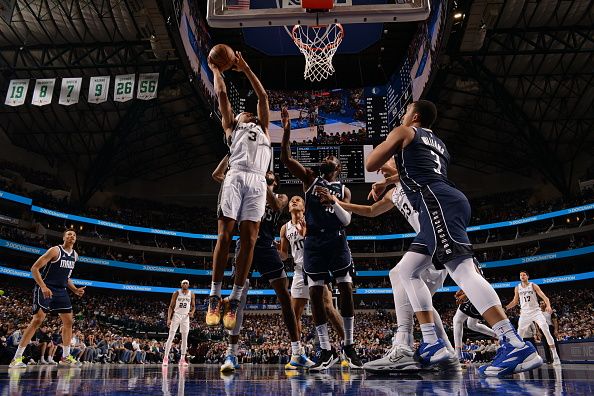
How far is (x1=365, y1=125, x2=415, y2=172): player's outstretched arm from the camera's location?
11.0 ft

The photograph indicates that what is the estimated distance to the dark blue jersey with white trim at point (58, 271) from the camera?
7383 millimetres

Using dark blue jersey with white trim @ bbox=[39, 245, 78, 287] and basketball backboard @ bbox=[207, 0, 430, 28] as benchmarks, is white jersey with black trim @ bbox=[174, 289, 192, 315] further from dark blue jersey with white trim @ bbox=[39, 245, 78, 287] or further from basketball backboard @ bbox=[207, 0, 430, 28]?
basketball backboard @ bbox=[207, 0, 430, 28]

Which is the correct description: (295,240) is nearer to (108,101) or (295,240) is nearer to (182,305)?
(182,305)

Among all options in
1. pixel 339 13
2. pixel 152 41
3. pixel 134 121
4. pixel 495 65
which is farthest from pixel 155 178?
pixel 339 13

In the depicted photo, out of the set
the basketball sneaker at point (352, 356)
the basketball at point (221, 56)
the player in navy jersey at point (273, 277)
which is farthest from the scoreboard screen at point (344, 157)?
the basketball at point (221, 56)

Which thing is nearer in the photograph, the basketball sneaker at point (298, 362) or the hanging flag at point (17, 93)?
the basketball sneaker at point (298, 362)

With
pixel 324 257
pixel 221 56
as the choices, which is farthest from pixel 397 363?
pixel 221 56

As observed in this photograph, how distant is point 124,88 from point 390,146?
16502mm

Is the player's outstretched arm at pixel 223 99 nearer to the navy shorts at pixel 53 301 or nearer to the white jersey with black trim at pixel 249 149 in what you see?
the white jersey with black trim at pixel 249 149

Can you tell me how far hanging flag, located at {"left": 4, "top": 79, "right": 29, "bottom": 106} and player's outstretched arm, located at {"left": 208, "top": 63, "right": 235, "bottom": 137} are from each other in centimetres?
1631

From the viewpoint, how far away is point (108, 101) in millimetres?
24266

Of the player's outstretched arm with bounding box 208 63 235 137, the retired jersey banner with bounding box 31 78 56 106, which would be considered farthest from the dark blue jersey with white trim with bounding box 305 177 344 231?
the retired jersey banner with bounding box 31 78 56 106

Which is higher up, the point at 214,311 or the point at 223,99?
the point at 223,99

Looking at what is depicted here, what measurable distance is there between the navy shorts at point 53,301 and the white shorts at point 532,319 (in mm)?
8317
